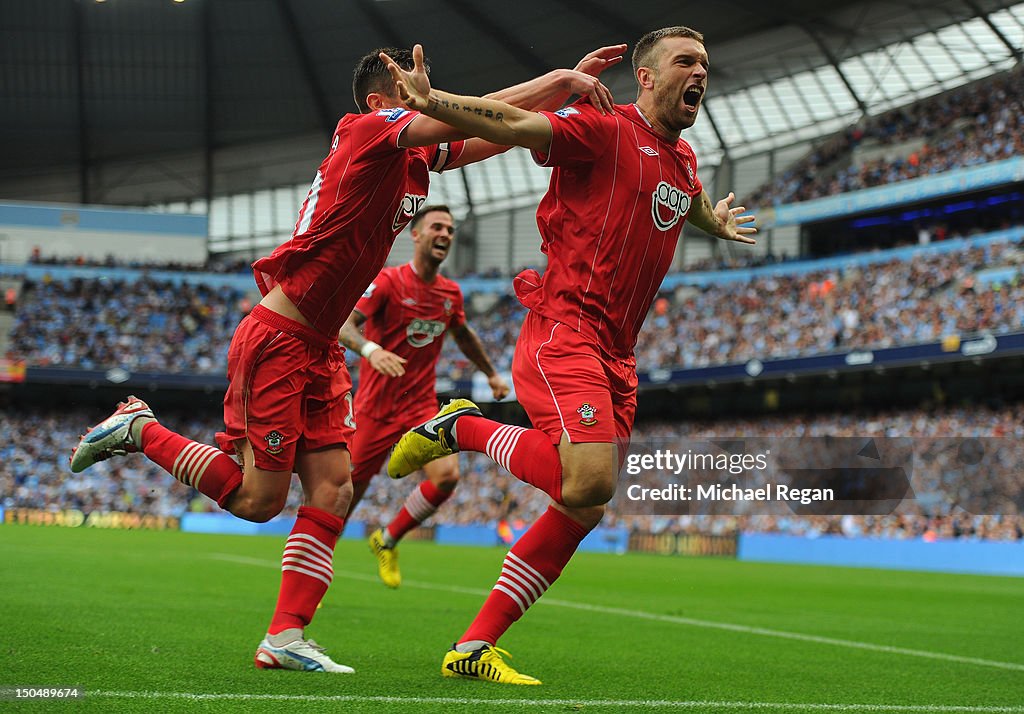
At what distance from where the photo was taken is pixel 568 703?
13.6ft

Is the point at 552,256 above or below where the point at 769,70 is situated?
below

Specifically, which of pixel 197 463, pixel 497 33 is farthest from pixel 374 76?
pixel 497 33

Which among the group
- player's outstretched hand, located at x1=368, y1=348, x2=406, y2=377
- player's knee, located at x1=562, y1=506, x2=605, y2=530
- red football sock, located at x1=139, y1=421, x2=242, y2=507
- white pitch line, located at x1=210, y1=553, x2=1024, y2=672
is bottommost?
white pitch line, located at x1=210, y1=553, x2=1024, y2=672

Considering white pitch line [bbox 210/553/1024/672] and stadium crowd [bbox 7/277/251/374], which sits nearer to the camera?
white pitch line [bbox 210/553/1024/672]

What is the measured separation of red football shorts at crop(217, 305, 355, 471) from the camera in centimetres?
503

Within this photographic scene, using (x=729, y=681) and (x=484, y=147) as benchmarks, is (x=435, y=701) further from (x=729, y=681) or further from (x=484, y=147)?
(x=484, y=147)

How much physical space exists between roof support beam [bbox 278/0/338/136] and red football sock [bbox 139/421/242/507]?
111ft

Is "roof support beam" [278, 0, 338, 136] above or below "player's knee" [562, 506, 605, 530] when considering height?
above

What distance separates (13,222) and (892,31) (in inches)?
1486

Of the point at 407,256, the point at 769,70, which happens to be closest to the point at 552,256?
the point at 769,70

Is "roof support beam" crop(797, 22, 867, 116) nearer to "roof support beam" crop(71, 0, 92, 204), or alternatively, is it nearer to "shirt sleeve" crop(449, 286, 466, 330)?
"roof support beam" crop(71, 0, 92, 204)

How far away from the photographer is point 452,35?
34.3 m

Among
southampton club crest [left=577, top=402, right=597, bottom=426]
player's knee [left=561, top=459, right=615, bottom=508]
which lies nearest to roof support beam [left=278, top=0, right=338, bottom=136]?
southampton club crest [left=577, top=402, right=597, bottom=426]

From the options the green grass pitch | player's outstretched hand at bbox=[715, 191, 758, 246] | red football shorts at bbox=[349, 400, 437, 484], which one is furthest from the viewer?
red football shorts at bbox=[349, 400, 437, 484]
